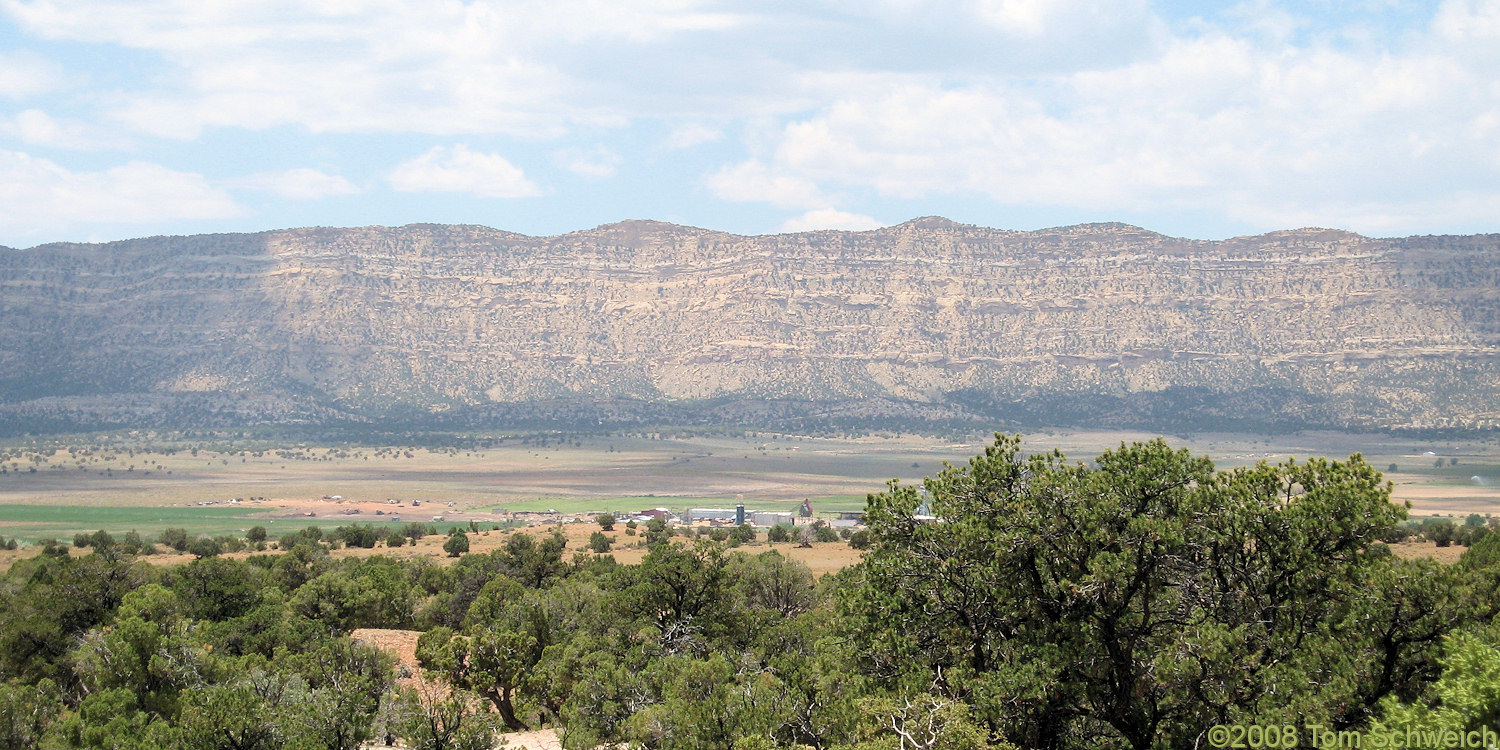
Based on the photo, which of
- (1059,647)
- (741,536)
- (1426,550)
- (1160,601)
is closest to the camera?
(1059,647)

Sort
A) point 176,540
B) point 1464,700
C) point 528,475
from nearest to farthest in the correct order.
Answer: point 1464,700
point 176,540
point 528,475

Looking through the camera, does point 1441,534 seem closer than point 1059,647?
No

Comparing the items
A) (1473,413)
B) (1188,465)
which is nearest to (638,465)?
(1473,413)

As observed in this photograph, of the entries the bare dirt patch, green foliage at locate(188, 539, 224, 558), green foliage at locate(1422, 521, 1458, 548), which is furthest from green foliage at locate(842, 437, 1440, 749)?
green foliage at locate(188, 539, 224, 558)

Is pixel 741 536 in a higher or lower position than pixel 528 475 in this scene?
higher

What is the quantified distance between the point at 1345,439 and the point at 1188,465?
550 ft

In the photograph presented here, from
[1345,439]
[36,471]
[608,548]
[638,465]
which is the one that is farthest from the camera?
[1345,439]

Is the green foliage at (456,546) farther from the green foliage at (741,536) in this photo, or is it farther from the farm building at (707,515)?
the farm building at (707,515)

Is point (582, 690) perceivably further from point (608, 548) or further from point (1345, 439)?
point (1345, 439)

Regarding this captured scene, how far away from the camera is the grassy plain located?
106312 millimetres

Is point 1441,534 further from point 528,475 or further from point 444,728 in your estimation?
point 528,475

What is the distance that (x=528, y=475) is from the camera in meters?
144

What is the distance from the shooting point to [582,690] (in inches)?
925

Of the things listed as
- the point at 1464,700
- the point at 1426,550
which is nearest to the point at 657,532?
the point at 1426,550
